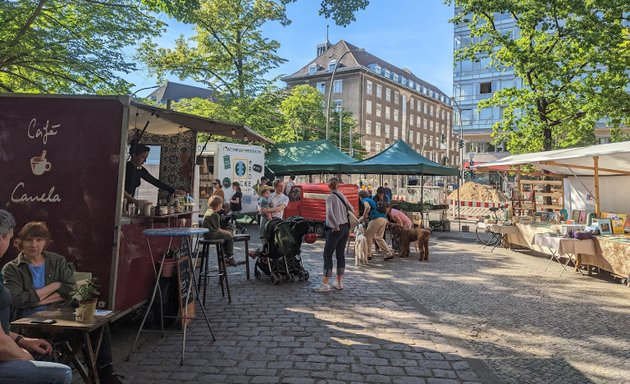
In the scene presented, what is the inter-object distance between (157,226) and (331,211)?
2.75m

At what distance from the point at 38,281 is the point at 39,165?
133cm

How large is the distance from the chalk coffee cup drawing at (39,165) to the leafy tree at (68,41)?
755 centimetres

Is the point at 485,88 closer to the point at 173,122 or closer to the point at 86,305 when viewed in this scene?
the point at 173,122

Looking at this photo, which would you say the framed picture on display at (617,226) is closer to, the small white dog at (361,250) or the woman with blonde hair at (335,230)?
the small white dog at (361,250)

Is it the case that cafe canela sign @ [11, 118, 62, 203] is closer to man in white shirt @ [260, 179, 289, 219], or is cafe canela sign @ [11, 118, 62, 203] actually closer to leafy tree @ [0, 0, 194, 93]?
man in white shirt @ [260, 179, 289, 219]

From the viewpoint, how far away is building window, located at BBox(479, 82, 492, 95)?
1914 inches

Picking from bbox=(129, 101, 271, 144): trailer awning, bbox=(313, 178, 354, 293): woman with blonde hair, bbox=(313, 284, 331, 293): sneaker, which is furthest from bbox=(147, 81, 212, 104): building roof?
bbox=(313, 284, 331, 293): sneaker

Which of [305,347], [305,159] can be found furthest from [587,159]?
[305,159]

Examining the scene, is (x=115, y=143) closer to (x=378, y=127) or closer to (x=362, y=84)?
(x=362, y=84)

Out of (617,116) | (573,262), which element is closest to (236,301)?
(573,262)

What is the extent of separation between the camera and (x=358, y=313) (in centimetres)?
598

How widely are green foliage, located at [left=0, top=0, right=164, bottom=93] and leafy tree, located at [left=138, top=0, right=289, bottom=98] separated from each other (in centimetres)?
1181

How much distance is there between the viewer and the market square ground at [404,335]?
158 inches

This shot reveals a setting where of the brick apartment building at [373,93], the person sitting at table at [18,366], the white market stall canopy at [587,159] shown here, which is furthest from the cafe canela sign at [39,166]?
the brick apartment building at [373,93]
